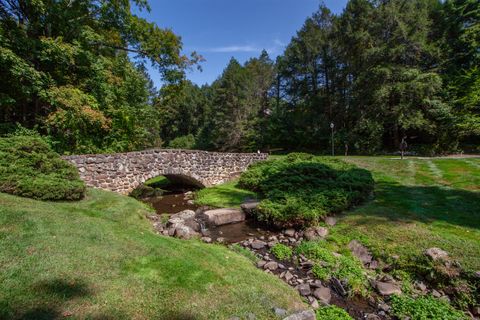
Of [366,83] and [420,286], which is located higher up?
[366,83]

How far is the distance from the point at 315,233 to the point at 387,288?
8.55 ft

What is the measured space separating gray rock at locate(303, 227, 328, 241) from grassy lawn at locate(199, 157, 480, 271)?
0.33 m

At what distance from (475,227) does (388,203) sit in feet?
8.80

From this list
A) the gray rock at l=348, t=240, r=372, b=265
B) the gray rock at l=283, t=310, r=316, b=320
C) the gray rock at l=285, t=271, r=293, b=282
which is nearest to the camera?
the gray rock at l=283, t=310, r=316, b=320

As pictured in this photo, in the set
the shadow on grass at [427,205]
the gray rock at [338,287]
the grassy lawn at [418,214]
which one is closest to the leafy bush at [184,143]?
the grassy lawn at [418,214]

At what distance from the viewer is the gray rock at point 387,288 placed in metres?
5.33

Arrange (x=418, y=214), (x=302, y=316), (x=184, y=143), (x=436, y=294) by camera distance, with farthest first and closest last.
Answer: (x=184, y=143) → (x=418, y=214) → (x=436, y=294) → (x=302, y=316)

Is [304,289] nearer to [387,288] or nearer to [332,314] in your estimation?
[332,314]

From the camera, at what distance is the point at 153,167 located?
39.7ft

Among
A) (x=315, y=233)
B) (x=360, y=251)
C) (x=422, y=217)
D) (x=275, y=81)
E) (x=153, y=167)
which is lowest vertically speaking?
(x=360, y=251)

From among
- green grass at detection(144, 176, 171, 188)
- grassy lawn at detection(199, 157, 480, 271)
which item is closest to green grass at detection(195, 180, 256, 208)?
grassy lawn at detection(199, 157, 480, 271)

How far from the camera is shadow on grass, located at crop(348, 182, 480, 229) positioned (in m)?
7.57

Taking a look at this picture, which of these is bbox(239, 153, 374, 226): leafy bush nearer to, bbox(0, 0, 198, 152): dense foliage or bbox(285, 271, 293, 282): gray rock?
bbox(285, 271, 293, 282): gray rock

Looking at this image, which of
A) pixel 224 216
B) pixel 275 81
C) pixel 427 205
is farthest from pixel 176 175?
pixel 275 81
